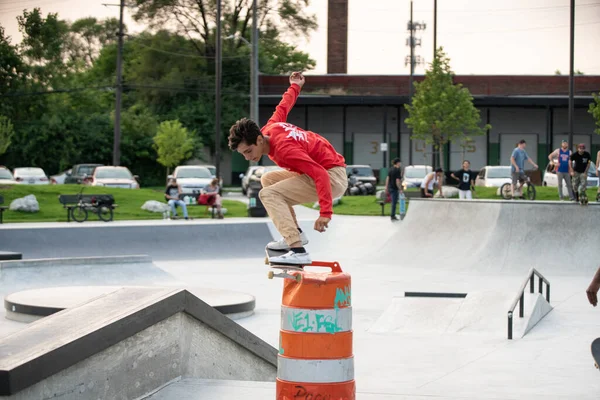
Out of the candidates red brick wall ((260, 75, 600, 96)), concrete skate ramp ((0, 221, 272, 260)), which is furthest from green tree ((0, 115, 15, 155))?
concrete skate ramp ((0, 221, 272, 260))

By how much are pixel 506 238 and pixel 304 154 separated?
1226cm

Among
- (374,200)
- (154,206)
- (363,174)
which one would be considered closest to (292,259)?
(154,206)

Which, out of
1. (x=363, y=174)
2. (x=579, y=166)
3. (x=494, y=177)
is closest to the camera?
(x=579, y=166)

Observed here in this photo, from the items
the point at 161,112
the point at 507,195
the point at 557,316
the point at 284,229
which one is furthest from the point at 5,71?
the point at 284,229

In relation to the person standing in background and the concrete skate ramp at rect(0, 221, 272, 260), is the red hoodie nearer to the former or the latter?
the concrete skate ramp at rect(0, 221, 272, 260)

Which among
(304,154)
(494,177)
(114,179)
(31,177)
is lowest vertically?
(31,177)

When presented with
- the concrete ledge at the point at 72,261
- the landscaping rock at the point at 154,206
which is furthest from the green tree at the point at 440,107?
the concrete ledge at the point at 72,261

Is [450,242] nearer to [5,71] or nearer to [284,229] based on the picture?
[284,229]

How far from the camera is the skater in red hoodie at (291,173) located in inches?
219

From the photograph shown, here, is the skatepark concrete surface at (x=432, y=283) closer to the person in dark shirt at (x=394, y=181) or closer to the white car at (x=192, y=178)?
the person in dark shirt at (x=394, y=181)

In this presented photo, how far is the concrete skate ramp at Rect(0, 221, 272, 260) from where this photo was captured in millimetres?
18875

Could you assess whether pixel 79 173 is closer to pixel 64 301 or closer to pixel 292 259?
pixel 64 301

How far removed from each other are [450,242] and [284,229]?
12.8 metres

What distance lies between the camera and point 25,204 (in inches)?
987
